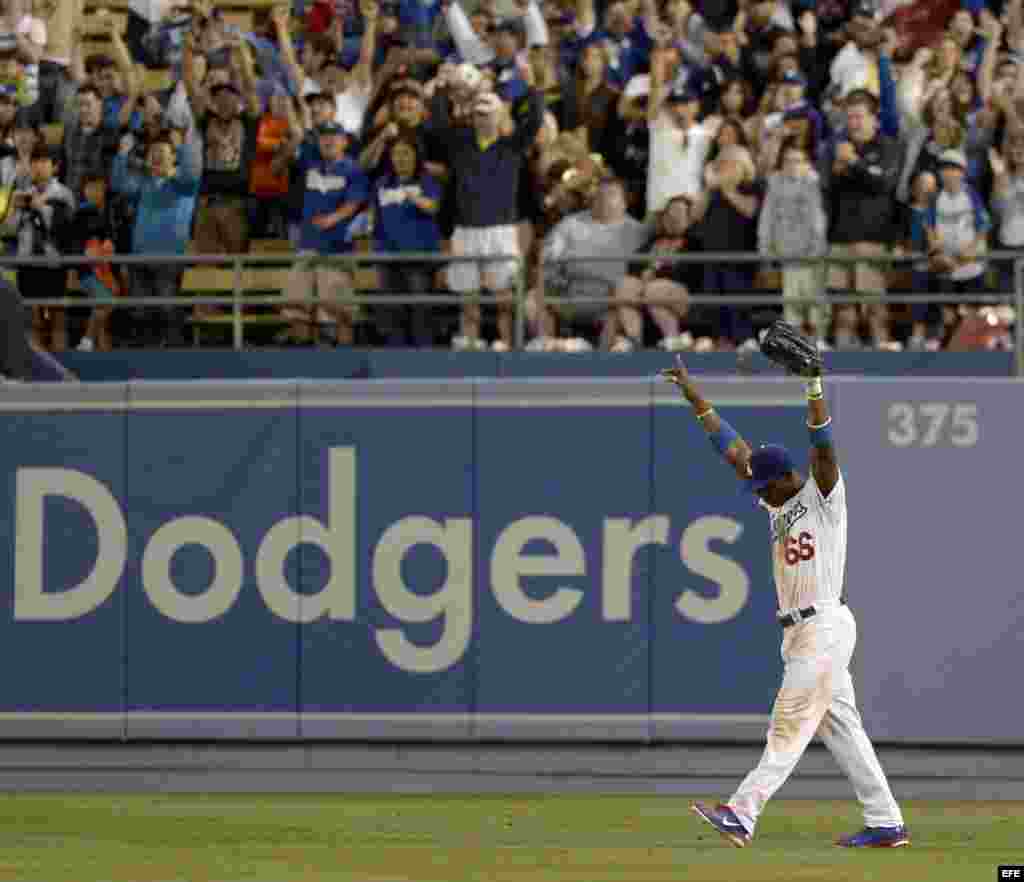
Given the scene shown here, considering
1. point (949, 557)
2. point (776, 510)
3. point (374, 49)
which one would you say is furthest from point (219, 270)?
point (776, 510)

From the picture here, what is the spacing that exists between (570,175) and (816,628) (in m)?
7.58

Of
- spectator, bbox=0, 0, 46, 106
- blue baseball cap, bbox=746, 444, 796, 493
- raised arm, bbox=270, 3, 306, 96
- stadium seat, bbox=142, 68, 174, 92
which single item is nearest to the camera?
blue baseball cap, bbox=746, 444, 796, 493

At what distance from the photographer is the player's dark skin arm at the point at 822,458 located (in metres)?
11.1

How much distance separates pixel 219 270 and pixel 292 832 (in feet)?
25.7

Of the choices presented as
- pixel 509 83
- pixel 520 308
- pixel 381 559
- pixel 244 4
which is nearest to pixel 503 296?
pixel 520 308

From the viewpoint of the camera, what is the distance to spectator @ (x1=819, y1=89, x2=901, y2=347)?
693 inches

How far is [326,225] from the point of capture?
18203 mm

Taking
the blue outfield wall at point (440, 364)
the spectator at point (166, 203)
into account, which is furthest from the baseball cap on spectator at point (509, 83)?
the spectator at point (166, 203)

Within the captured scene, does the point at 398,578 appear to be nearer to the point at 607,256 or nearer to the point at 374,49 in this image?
the point at 607,256

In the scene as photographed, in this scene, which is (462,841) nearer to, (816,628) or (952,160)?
(816,628)

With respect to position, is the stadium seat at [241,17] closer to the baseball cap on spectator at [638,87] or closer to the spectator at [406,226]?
the spectator at [406,226]

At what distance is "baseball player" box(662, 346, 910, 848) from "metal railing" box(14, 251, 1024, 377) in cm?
→ 489

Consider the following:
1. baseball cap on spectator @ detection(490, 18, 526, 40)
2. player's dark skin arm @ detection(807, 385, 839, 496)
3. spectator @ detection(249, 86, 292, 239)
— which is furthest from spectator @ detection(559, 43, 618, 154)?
player's dark skin arm @ detection(807, 385, 839, 496)

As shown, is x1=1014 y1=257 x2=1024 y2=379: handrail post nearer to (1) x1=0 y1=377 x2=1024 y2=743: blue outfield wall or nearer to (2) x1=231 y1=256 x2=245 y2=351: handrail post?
(1) x1=0 y1=377 x2=1024 y2=743: blue outfield wall
